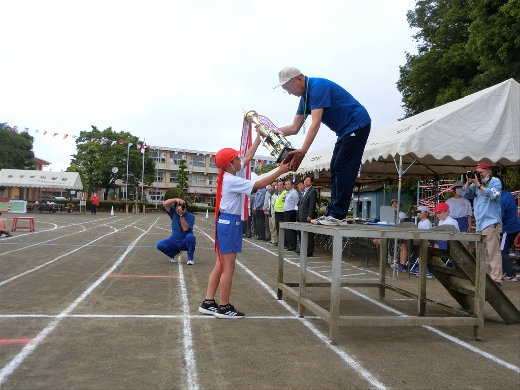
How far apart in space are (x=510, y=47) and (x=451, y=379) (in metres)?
15.1

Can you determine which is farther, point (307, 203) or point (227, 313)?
point (307, 203)

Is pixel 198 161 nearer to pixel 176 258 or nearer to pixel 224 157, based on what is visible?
pixel 176 258

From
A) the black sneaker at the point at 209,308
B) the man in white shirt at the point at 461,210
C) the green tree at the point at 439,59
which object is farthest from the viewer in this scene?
the green tree at the point at 439,59

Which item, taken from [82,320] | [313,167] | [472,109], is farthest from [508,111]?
[82,320]

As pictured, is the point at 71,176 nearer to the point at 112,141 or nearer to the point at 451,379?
the point at 112,141

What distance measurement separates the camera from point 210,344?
14.1 ft

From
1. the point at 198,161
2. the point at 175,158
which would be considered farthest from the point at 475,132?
the point at 198,161

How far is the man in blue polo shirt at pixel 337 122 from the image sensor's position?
16.4 ft

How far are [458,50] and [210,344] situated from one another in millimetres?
24095

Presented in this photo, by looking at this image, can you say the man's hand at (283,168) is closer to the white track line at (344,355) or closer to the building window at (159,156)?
the white track line at (344,355)

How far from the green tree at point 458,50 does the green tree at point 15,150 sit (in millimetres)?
57062

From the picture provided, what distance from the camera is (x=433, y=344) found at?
15.0ft

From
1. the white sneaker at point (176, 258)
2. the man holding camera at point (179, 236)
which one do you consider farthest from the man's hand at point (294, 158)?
the white sneaker at point (176, 258)

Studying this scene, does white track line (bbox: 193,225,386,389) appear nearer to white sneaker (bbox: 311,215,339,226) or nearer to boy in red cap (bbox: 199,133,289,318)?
boy in red cap (bbox: 199,133,289,318)
